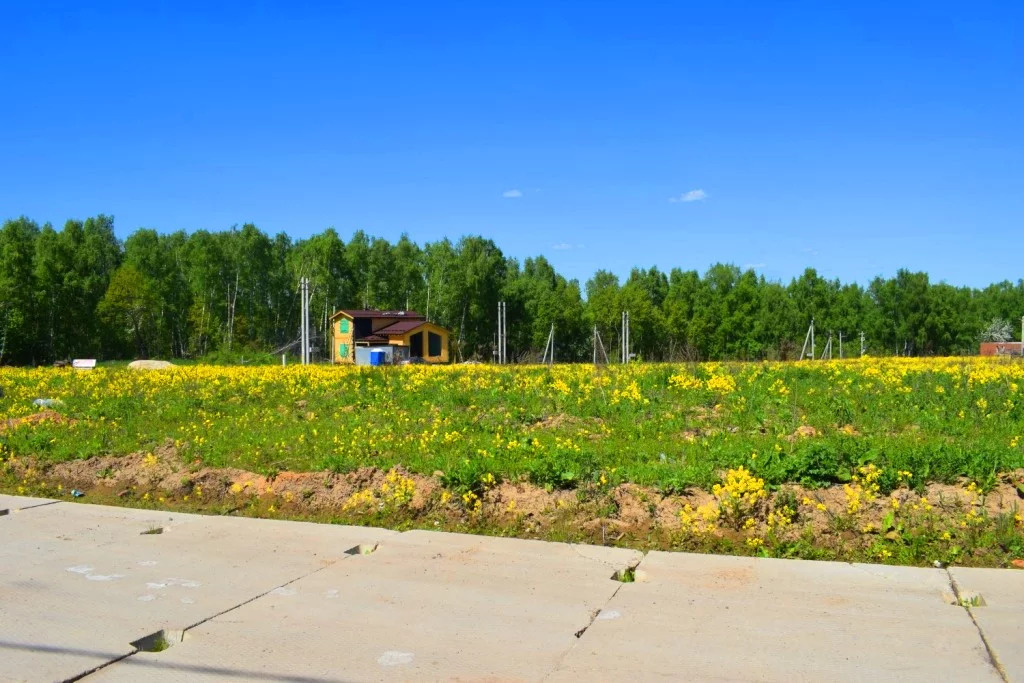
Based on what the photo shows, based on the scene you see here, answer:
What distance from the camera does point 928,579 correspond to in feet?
16.7

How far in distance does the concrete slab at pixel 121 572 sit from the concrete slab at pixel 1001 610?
4.09m

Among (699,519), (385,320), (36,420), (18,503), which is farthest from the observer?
(385,320)

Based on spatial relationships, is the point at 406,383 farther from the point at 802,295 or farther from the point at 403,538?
the point at 802,295

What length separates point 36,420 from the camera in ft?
40.7

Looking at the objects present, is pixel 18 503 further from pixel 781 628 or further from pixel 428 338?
pixel 428 338

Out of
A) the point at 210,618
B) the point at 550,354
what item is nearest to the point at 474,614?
the point at 210,618

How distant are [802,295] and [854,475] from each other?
62149 millimetres

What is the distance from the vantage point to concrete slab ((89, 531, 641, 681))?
3.78m

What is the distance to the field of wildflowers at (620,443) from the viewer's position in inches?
247

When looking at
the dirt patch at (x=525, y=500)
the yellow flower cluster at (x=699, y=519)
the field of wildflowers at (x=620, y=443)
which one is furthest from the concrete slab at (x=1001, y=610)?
the dirt patch at (x=525, y=500)

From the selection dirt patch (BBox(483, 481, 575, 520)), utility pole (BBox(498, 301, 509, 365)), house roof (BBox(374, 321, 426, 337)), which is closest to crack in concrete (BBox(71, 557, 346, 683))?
dirt patch (BBox(483, 481, 575, 520))

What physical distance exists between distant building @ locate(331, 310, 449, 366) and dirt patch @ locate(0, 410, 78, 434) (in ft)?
103

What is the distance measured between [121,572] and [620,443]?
508 centimetres

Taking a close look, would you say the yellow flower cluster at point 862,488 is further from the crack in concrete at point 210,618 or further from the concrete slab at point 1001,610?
the crack in concrete at point 210,618
